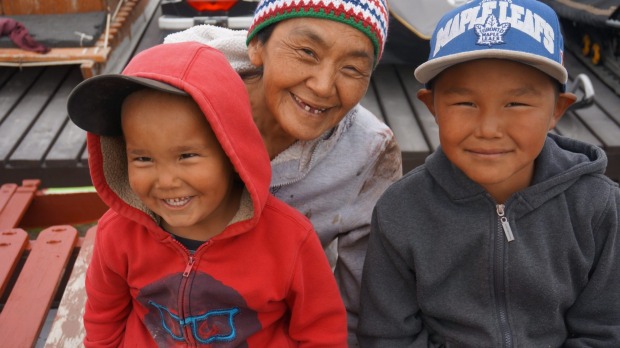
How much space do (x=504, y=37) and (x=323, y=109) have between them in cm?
50

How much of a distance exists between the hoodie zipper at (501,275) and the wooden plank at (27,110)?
261cm

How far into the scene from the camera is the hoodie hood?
4.10 ft

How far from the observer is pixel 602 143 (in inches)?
128

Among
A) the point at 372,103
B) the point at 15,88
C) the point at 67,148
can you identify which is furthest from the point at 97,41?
the point at 372,103

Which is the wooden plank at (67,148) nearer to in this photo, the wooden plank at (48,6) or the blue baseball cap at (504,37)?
the wooden plank at (48,6)

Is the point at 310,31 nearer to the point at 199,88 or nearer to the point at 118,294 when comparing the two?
the point at 199,88

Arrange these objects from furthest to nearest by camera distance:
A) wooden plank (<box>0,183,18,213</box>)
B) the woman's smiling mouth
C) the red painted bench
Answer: wooden plank (<box>0,183,18,213</box>)
the red painted bench
the woman's smiling mouth

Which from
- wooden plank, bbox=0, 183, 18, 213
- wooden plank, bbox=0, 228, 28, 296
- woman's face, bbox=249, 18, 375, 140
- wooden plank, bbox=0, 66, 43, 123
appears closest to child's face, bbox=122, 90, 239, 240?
woman's face, bbox=249, 18, 375, 140

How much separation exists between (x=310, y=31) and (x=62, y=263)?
150 cm

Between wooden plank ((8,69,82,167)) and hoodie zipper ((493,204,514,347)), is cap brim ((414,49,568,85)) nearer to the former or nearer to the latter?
hoodie zipper ((493,204,514,347))

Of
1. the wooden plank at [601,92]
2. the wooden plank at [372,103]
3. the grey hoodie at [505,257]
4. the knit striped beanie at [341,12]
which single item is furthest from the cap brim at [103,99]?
the wooden plank at [601,92]

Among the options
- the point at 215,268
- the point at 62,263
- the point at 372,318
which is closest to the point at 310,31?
the point at 215,268

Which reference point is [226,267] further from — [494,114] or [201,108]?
[494,114]

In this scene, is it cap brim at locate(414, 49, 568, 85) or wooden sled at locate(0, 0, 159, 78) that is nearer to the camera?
cap brim at locate(414, 49, 568, 85)
